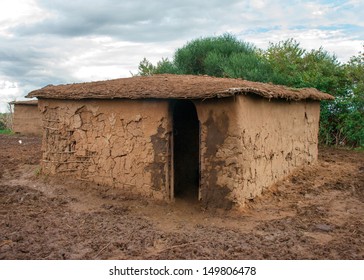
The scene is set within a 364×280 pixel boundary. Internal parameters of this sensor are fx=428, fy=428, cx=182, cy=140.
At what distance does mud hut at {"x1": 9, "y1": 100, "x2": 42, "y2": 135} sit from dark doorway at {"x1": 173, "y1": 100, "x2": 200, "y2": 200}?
1482cm

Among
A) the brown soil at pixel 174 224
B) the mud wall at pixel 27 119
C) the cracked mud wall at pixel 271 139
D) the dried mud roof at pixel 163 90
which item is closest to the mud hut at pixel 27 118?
the mud wall at pixel 27 119

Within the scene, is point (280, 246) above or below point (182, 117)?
below

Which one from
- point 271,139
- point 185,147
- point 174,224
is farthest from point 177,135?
point 174,224

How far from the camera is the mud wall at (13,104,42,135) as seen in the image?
22.7 meters

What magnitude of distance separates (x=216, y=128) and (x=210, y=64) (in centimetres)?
1117

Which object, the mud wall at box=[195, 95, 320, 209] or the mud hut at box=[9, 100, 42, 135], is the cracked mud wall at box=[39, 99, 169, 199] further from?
the mud hut at box=[9, 100, 42, 135]

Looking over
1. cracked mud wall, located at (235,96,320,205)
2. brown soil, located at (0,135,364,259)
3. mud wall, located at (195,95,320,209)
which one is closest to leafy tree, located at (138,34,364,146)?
cracked mud wall, located at (235,96,320,205)

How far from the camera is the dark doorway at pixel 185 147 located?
9530 mm

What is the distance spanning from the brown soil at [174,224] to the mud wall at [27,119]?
13.0 m

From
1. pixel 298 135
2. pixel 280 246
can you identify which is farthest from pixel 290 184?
pixel 280 246

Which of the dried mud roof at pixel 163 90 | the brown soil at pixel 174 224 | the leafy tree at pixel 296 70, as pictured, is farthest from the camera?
the leafy tree at pixel 296 70

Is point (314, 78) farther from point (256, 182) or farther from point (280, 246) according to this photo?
point (280, 246)

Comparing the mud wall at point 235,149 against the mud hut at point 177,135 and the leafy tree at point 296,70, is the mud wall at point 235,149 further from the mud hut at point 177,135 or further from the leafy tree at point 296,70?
the leafy tree at point 296,70

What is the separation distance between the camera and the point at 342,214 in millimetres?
7504
